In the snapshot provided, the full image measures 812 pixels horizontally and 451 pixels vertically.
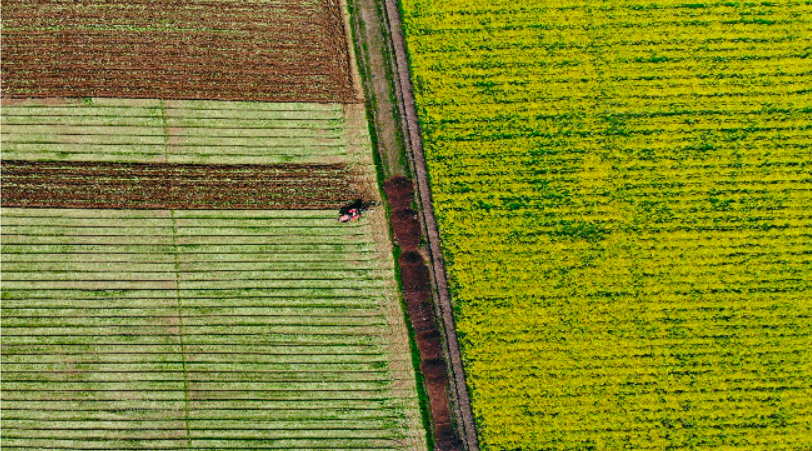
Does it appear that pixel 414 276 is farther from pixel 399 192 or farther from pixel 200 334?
pixel 200 334

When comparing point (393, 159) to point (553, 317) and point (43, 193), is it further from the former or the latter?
point (43, 193)

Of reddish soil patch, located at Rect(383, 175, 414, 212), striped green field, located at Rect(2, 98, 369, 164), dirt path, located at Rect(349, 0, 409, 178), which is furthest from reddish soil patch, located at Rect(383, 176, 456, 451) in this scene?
striped green field, located at Rect(2, 98, 369, 164)

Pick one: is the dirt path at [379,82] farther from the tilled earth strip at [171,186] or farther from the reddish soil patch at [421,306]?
the tilled earth strip at [171,186]

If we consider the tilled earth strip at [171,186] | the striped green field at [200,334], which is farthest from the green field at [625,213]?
the tilled earth strip at [171,186]

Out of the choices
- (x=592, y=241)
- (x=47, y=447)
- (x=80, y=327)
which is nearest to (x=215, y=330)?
(x=80, y=327)

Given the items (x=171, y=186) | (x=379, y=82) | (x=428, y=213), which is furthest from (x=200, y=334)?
(x=379, y=82)

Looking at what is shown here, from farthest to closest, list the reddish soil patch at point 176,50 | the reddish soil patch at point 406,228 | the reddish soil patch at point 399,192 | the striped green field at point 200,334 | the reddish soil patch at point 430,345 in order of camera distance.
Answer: the reddish soil patch at point 176,50
the reddish soil patch at point 399,192
the reddish soil patch at point 406,228
the reddish soil patch at point 430,345
the striped green field at point 200,334
